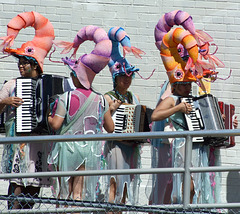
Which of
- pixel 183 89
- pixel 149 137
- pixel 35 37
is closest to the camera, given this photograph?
pixel 149 137

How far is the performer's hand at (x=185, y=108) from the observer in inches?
237

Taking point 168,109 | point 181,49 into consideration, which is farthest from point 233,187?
point 168,109

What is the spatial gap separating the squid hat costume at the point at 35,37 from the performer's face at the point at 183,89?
121 cm

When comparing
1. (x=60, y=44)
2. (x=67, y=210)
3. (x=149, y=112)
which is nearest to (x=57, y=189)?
(x=67, y=210)

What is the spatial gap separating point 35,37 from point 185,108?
5.29 feet

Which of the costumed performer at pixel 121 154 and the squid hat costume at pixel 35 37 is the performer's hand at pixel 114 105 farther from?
the squid hat costume at pixel 35 37

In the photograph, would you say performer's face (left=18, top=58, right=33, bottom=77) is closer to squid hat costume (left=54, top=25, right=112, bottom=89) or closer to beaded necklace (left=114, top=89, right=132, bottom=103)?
squid hat costume (left=54, top=25, right=112, bottom=89)

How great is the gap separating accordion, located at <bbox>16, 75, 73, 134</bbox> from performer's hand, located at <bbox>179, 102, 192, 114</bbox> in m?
1.08

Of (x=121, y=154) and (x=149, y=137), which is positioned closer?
(x=149, y=137)

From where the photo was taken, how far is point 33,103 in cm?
605

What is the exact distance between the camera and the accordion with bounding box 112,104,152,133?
6.19 m

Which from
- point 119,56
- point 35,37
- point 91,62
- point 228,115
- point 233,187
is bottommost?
point 233,187

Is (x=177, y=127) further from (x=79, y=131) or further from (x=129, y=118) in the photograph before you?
(x=79, y=131)

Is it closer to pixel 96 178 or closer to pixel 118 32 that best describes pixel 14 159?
pixel 96 178
